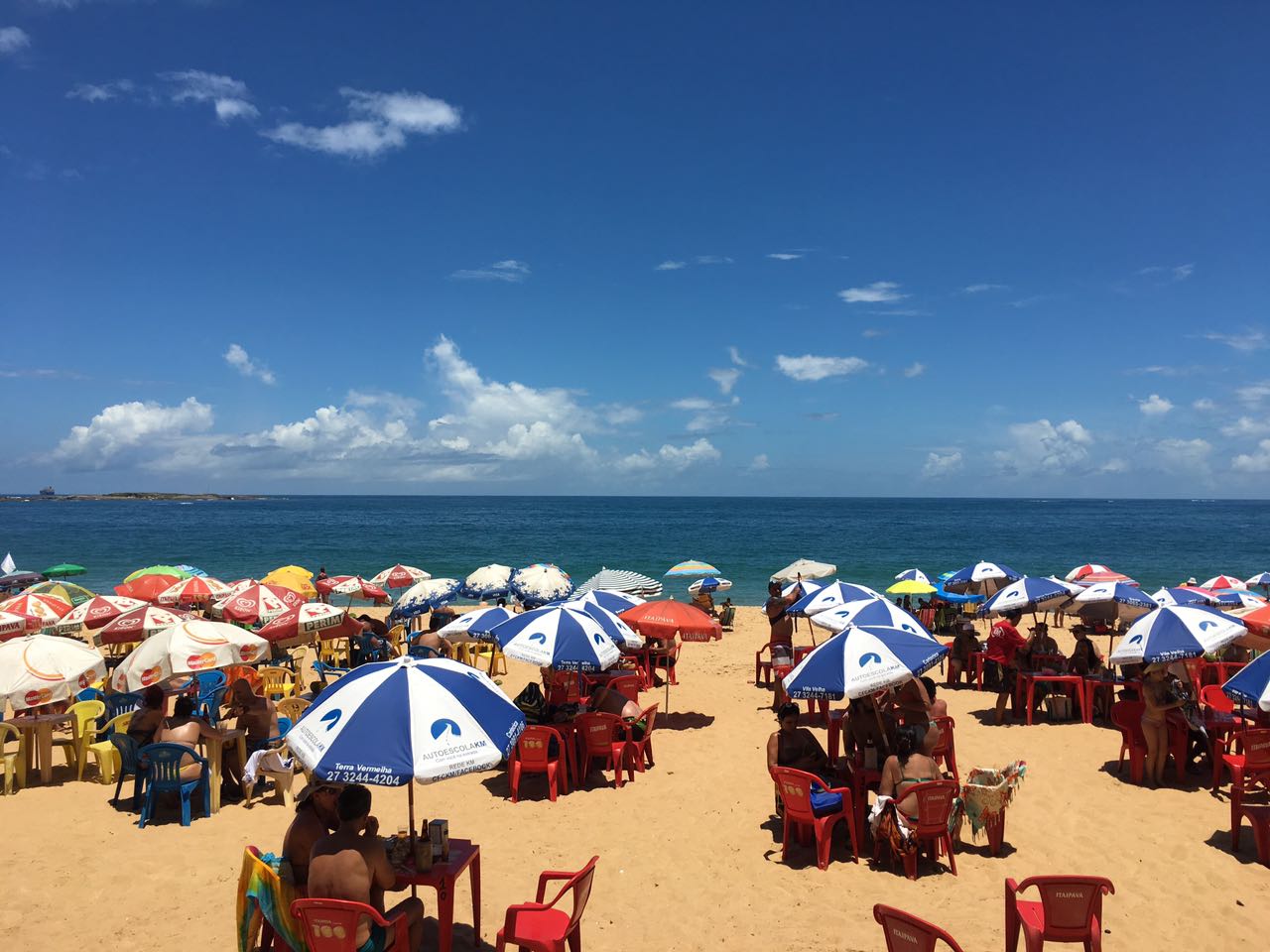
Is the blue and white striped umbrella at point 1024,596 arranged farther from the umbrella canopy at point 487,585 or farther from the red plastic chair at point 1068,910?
the umbrella canopy at point 487,585

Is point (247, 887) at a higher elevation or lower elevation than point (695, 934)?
higher

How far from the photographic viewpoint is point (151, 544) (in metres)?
66.4

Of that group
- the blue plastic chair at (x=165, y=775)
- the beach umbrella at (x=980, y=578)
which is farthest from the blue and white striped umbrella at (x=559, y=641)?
the beach umbrella at (x=980, y=578)

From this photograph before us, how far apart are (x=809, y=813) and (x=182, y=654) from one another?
22.0 feet

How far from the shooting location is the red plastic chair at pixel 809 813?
6.64m

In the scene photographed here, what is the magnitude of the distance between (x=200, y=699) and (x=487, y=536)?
6834cm

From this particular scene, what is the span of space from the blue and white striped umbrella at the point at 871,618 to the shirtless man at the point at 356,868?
19.9 ft

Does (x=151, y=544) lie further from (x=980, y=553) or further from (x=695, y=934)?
(x=695, y=934)

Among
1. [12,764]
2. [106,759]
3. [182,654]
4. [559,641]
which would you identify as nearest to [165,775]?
Result: [182,654]

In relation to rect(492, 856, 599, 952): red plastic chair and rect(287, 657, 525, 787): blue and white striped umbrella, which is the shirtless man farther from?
rect(492, 856, 599, 952): red plastic chair

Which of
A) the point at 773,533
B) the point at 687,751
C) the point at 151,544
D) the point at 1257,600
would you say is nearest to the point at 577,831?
the point at 687,751

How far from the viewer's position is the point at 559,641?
884cm

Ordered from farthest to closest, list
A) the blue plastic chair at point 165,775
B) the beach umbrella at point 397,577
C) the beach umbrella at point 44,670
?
the beach umbrella at point 397,577 < the beach umbrella at point 44,670 < the blue plastic chair at point 165,775

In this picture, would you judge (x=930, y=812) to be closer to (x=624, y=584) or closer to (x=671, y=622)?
(x=671, y=622)
